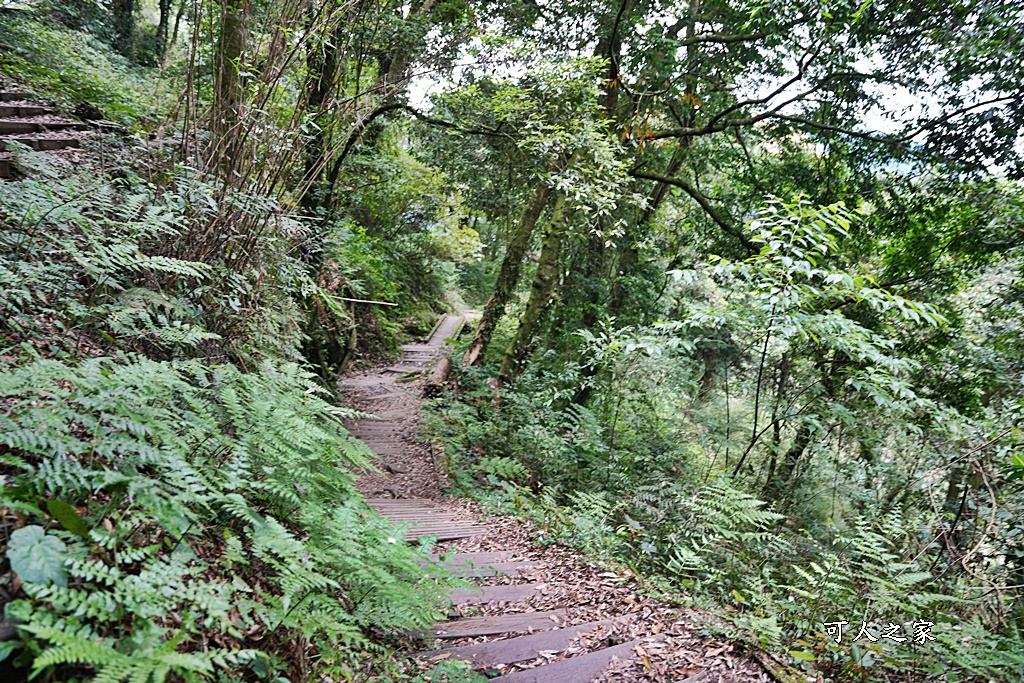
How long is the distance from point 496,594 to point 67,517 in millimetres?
2899

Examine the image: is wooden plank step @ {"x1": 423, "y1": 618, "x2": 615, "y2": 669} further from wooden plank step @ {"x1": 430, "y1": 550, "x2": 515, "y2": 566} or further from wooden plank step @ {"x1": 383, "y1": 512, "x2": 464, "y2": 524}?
wooden plank step @ {"x1": 383, "y1": 512, "x2": 464, "y2": 524}

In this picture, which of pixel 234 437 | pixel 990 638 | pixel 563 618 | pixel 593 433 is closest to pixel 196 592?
pixel 234 437

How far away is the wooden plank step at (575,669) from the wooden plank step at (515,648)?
156mm

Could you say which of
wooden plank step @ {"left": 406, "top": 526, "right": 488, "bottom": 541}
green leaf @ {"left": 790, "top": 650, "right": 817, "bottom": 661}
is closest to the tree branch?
wooden plank step @ {"left": 406, "top": 526, "right": 488, "bottom": 541}

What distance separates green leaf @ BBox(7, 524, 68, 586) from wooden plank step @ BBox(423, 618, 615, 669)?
199cm

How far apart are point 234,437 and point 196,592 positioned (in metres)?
1.19

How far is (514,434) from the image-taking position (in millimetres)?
7906

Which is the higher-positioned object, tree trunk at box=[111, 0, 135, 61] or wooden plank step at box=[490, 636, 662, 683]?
tree trunk at box=[111, 0, 135, 61]

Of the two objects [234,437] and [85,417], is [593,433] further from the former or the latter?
[85,417]

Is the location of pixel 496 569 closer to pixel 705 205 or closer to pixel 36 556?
pixel 36 556

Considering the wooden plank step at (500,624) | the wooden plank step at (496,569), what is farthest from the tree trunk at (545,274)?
the wooden plank step at (500,624)

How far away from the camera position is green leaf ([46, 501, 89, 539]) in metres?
1.69

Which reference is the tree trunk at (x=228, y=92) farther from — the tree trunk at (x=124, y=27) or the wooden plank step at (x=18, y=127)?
the tree trunk at (x=124, y=27)

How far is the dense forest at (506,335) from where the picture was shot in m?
2.07
